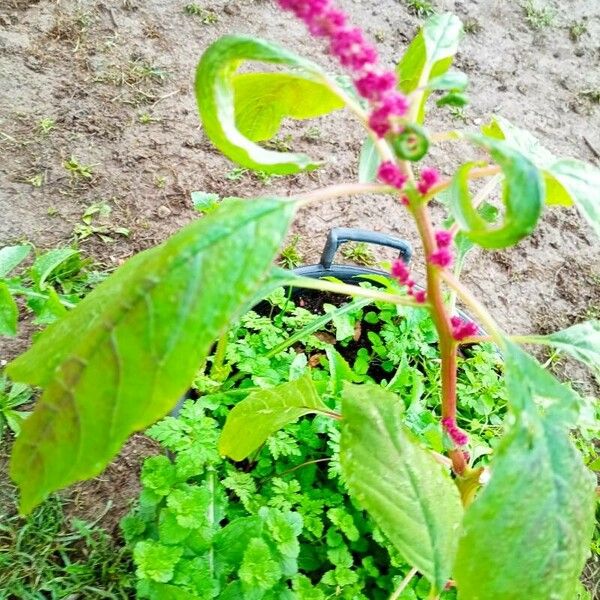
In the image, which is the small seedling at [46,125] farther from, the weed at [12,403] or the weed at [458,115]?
the weed at [458,115]

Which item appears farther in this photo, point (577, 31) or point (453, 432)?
point (577, 31)

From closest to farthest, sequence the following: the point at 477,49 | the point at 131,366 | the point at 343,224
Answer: the point at 131,366
the point at 343,224
the point at 477,49

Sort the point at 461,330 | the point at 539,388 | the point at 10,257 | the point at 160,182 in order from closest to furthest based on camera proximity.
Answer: the point at 539,388 → the point at 461,330 → the point at 10,257 → the point at 160,182

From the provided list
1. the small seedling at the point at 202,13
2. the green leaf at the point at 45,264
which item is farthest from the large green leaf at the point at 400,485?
the small seedling at the point at 202,13

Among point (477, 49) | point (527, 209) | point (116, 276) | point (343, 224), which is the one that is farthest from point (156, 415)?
point (477, 49)

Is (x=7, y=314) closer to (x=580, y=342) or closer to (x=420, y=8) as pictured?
(x=580, y=342)

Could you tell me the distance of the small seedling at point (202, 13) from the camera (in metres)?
2.21

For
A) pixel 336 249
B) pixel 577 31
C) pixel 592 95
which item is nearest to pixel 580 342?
pixel 336 249

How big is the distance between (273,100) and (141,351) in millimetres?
401

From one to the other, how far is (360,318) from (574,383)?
648mm

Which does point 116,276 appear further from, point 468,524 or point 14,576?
point 14,576

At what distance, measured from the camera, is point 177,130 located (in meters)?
1.96

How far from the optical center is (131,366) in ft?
1.68

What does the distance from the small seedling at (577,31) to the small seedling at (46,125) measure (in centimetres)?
186
